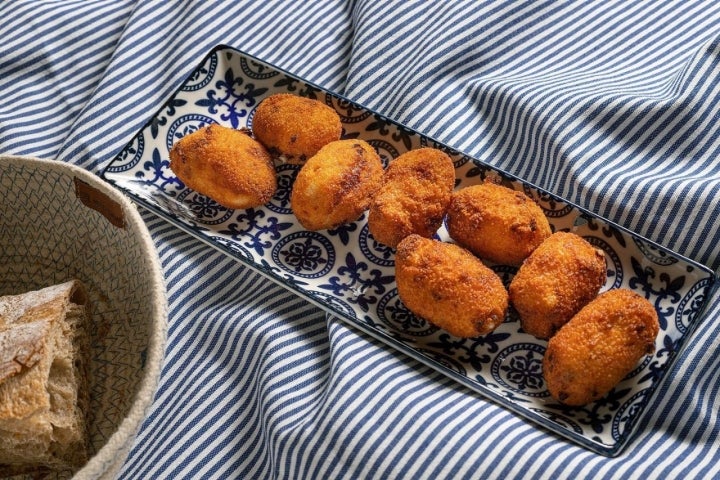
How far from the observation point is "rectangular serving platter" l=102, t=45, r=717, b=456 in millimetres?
1469

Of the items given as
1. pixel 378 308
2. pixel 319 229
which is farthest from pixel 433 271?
pixel 319 229

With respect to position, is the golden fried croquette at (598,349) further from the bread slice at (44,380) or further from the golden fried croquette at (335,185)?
the bread slice at (44,380)

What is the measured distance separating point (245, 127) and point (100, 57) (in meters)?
0.51

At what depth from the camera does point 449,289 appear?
4.97 ft

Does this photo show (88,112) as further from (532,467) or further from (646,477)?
(646,477)

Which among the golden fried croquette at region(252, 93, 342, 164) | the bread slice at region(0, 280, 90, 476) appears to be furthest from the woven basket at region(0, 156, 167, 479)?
the golden fried croquette at region(252, 93, 342, 164)

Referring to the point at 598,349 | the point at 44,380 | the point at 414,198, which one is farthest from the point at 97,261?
the point at 598,349

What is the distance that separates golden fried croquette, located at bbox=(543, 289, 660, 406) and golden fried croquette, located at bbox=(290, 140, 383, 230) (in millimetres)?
479

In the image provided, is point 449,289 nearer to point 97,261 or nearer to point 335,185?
point 335,185

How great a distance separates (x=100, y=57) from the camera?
7.16 feet

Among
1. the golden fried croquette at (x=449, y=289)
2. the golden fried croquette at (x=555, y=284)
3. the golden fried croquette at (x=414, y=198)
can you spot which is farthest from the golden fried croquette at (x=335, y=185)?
the golden fried croquette at (x=555, y=284)

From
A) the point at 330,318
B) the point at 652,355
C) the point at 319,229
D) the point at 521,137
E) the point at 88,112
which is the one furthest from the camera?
the point at 88,112

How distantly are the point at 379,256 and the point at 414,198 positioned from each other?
15 centimetres

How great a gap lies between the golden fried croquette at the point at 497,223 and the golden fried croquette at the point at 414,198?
4 centimetres
